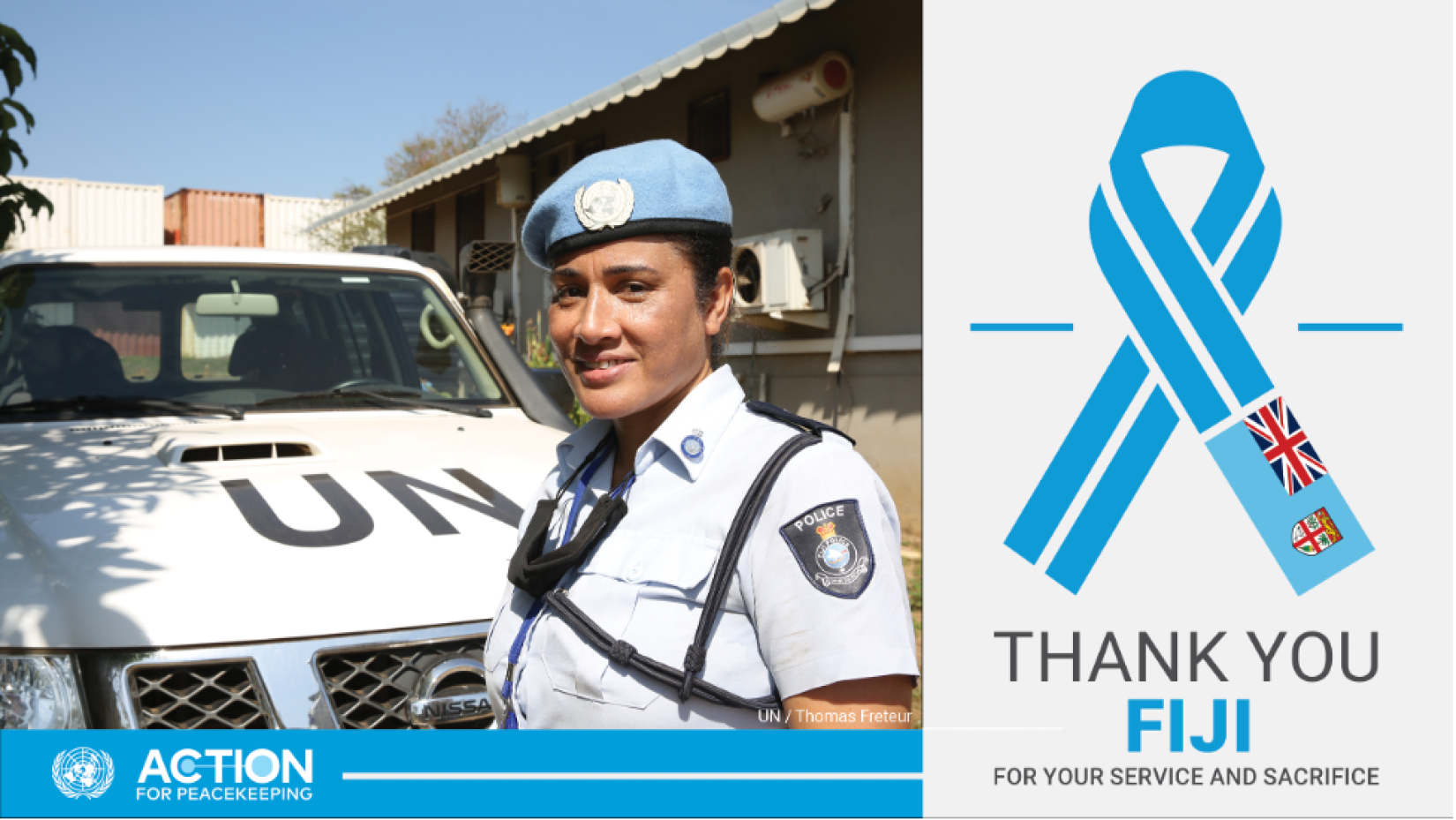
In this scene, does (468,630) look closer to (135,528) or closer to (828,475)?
(135,528)

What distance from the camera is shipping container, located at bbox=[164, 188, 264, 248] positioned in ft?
92.3

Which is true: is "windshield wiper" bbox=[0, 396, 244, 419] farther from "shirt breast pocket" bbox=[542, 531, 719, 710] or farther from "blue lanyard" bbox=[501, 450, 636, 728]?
"shirt breast pocket" bbox=[542, 531, 719, 710]

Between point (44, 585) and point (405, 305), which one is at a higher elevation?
point (405, 305)

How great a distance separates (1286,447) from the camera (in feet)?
6.26

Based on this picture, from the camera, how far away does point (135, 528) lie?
2215mm

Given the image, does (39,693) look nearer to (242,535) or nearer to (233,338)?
(242,535)

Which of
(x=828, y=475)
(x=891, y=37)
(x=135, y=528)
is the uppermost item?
(x=891, y=37)

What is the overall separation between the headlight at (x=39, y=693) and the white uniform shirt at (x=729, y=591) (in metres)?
0.87

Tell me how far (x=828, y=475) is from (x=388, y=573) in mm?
1102

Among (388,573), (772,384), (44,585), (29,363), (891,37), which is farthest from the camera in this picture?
(772,384)

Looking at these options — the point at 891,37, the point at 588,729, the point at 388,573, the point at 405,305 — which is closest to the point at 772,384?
the point at 891,37

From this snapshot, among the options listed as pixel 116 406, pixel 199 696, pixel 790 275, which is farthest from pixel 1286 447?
pixel 790 275

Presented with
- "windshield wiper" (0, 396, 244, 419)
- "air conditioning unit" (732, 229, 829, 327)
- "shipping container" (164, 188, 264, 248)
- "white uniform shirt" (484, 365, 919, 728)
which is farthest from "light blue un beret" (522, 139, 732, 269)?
"shipping container" (164, 188, 264, 248)

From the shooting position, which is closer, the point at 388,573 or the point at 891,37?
the point at 388,573
